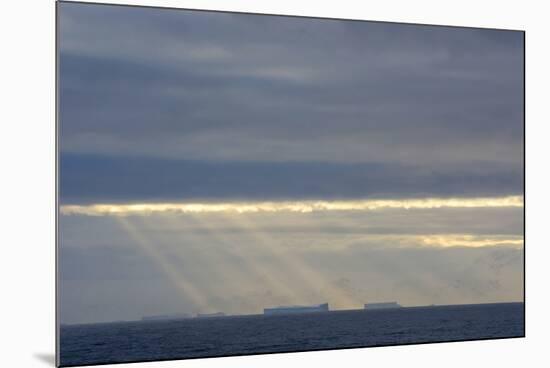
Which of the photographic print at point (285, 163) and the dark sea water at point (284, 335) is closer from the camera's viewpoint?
the photographic print at point (285, 163)

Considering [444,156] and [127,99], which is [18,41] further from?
[444,156]

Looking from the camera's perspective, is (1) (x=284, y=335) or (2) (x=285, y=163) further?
(1) (x=284, y=335)

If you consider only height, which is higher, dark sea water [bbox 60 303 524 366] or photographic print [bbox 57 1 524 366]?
photographic print [bbox 57 1 524 366]

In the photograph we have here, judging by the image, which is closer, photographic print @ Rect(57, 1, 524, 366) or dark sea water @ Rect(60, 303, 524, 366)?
photographic print @ Rect(57, 1, 524, 366)

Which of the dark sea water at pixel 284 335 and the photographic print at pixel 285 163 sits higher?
the photographic print at pixel 285 163
